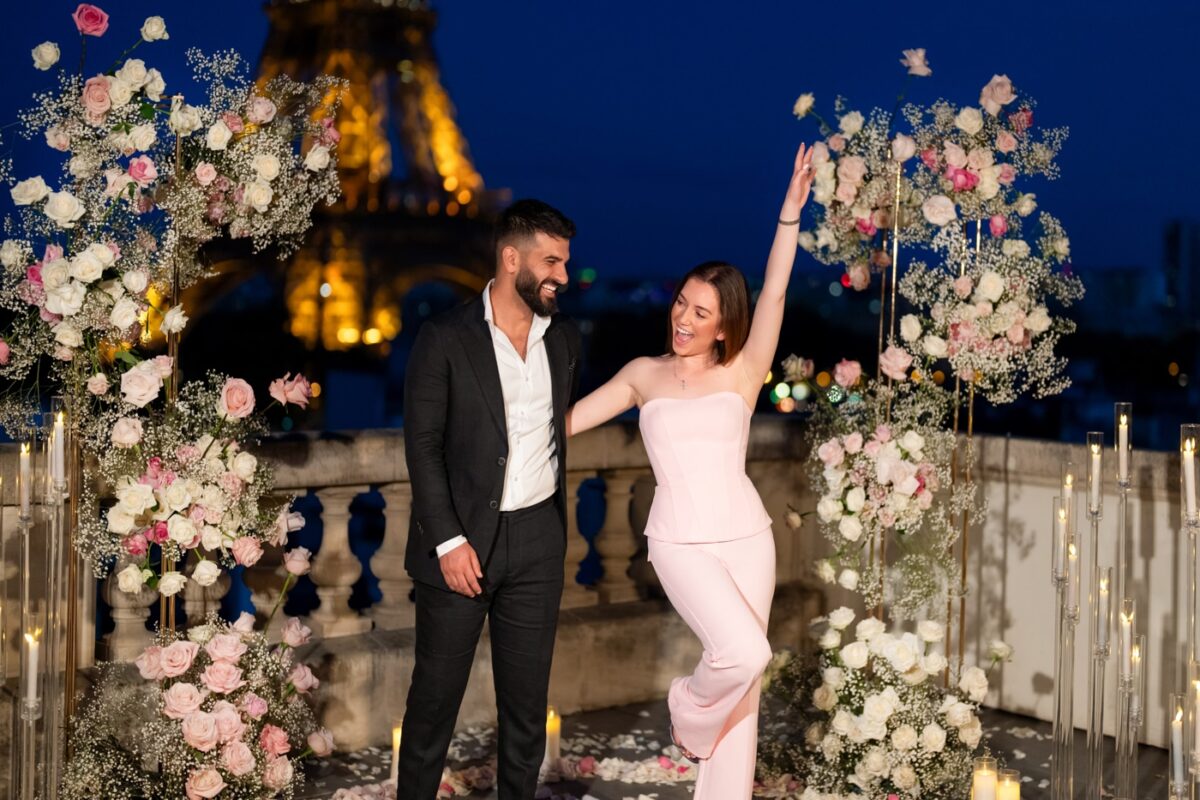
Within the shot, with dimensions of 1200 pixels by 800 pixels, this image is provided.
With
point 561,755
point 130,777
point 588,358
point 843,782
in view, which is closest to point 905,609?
point 843,782

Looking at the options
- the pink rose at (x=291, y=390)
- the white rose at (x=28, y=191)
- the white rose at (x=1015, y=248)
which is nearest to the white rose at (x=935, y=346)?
the white rose at (x=1015, y=248)

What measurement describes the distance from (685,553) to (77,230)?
74.4 inches

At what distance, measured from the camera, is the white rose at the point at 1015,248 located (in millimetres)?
4723

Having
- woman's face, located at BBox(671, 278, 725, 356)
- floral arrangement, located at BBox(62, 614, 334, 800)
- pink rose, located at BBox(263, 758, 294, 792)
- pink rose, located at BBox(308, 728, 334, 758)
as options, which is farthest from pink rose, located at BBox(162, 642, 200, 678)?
woman's face, located at BBox(671, 278, 725, 356)

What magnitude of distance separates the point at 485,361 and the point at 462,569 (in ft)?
1.73

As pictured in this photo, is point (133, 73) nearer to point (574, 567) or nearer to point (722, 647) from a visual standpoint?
point (722, 647)

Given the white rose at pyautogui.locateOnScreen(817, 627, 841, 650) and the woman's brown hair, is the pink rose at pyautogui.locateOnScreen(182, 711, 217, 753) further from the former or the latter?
the white rose at pyautogui.locateOnScreen(817, 627, 841, 650)

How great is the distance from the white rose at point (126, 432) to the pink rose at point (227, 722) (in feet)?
2.54

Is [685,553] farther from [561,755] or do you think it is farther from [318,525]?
[318,525]

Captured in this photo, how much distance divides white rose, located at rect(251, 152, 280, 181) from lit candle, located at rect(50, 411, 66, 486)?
0.85 meters

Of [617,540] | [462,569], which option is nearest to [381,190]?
[617,540]

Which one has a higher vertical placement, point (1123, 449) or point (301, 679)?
point (1123, 449)

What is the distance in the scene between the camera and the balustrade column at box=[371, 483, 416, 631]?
17.2 feet

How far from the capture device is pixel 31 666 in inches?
140
